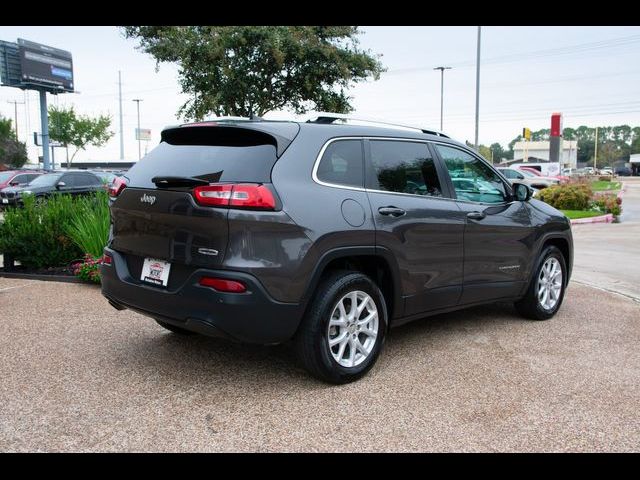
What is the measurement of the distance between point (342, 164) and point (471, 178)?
5.25ft

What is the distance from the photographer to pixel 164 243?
3805 mm

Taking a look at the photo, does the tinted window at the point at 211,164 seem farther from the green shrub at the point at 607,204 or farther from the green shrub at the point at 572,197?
the green shrub at the point at 572,197

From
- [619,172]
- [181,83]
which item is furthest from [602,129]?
[181,83]

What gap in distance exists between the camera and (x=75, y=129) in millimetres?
56844

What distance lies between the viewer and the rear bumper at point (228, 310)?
353 cm

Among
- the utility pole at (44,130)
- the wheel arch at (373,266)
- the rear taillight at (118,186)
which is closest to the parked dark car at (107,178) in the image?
the rear taillight at (118,186)

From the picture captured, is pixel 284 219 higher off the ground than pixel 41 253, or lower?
higher

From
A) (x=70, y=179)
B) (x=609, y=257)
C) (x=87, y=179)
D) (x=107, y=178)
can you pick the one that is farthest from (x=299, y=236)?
(x=87, y=179)

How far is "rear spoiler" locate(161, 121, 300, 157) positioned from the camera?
12.6ft

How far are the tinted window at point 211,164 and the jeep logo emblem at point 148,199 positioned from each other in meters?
0.08

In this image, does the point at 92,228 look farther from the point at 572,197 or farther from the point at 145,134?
the point at 145,134

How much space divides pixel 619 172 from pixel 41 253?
4447 inches

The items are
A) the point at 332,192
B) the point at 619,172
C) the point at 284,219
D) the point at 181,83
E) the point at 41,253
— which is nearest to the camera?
the point at 284,219

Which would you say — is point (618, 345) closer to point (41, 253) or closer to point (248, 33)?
point (41, 253)
